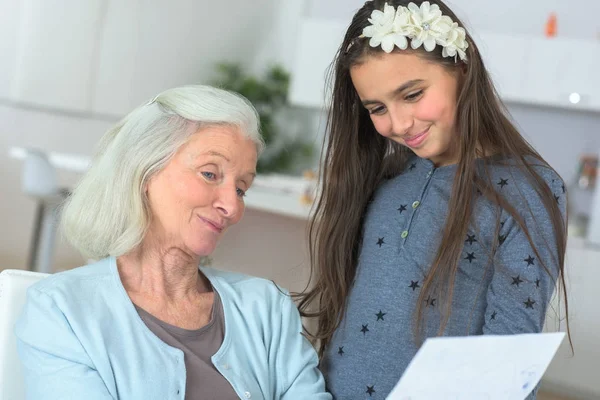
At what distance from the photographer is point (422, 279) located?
5.54 ft

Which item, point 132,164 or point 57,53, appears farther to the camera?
point 57,53

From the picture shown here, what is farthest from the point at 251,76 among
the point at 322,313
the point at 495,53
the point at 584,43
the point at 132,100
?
the point at 322,313

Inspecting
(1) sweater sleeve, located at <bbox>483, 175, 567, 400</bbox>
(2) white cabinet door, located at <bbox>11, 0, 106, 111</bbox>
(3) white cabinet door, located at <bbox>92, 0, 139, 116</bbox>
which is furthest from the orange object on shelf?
(1) sweater sleeve, located at <bbox>483, 175, 567, 400</bbox>

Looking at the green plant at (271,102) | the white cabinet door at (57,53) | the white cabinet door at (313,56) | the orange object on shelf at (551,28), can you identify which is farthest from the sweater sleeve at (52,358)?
the green plant at (271,102)

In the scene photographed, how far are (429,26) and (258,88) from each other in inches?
201

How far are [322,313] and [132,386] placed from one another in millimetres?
505

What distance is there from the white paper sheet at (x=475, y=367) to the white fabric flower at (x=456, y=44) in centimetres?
68

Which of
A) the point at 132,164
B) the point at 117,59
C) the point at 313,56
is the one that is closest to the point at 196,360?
the point at 132,164

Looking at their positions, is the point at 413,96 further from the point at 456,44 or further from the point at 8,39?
the point at 8,39

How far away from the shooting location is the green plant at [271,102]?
22.3ft

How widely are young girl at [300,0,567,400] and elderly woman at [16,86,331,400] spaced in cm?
14

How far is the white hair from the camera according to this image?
1.60 meters

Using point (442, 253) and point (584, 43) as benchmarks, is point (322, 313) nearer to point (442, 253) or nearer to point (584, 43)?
point (442, 253)

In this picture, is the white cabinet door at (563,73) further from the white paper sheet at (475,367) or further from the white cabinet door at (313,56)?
the white paper sheet at (475,367)
